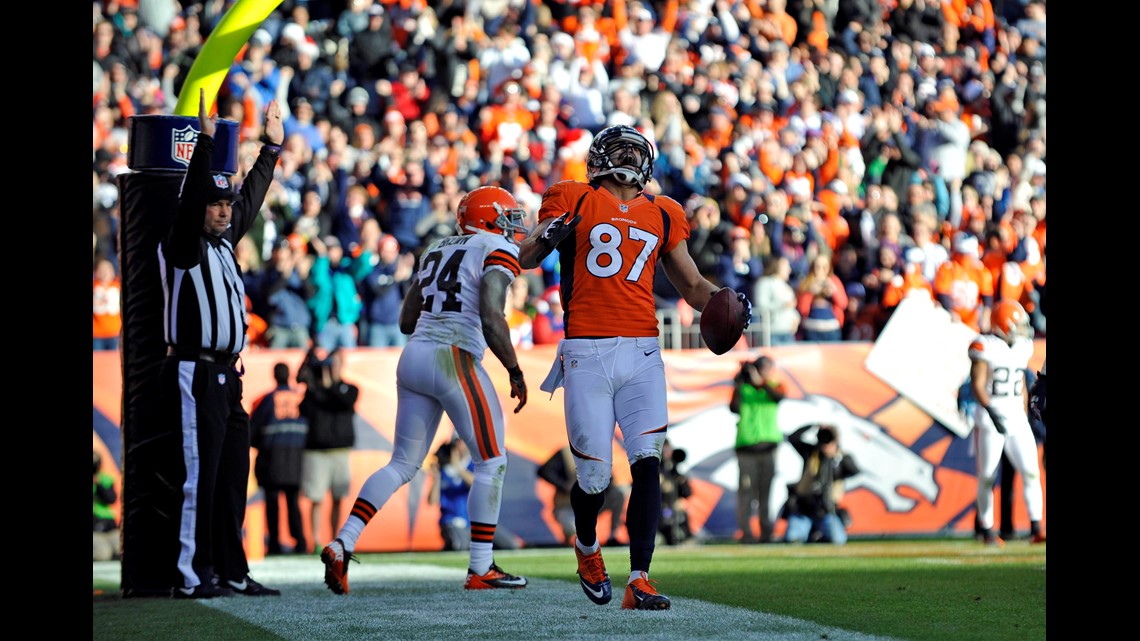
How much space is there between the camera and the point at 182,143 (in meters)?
8.53

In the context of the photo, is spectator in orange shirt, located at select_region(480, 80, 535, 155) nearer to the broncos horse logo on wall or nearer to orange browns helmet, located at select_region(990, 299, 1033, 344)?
the broncos horse logo on wall

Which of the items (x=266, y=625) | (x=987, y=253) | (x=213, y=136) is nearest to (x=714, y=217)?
(x=987, y=253)

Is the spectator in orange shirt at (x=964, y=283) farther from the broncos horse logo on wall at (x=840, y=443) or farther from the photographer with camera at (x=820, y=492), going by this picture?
the photographer with camera at (x=820, y=492)

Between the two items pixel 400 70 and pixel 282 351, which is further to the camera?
pixel 400 70

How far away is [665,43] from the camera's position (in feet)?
65.1

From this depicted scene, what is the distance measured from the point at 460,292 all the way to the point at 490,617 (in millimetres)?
2194

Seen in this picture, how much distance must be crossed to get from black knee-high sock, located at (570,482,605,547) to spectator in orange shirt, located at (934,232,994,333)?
8961mm

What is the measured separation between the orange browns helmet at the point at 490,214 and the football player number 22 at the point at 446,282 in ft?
0.86

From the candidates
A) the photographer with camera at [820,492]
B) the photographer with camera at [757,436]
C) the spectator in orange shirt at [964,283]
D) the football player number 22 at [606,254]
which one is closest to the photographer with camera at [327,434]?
the photographer with camera at [757,436]

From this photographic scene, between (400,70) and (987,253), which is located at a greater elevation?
(400,70)

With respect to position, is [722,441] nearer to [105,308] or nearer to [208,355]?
[105,308]
